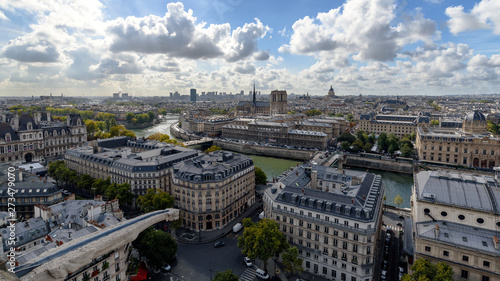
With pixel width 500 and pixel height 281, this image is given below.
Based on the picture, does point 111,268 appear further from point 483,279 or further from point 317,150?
point 317,150

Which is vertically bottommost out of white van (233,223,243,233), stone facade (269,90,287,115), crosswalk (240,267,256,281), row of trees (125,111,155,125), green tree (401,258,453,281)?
crosswalk (240,267,256,281)

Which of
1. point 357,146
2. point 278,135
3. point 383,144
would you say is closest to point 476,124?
point 383,144

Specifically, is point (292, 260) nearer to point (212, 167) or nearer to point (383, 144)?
point (212, 167)

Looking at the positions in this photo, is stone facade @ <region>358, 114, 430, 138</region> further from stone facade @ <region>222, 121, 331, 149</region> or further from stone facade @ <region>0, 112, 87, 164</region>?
stone facade @ <region>0, 112, 87, 164</region>

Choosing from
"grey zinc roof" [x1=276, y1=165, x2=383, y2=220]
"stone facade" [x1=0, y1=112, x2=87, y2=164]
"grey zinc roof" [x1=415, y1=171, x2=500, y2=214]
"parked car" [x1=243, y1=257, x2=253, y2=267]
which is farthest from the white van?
"stone facade" [x1=0, y1=112, x2=87, y2=164]

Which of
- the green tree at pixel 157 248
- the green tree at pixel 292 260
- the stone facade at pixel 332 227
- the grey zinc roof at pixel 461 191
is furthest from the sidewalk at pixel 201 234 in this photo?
the grey zinc roof at pixel 461 191

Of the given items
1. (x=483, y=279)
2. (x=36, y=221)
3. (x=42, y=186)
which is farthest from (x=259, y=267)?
(x=42, y=186)

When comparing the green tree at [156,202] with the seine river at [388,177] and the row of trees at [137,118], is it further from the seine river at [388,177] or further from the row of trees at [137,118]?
the row of trees at [137,118]

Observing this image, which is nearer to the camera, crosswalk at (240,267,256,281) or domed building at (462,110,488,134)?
crosswalk at (240,267,256,281)
